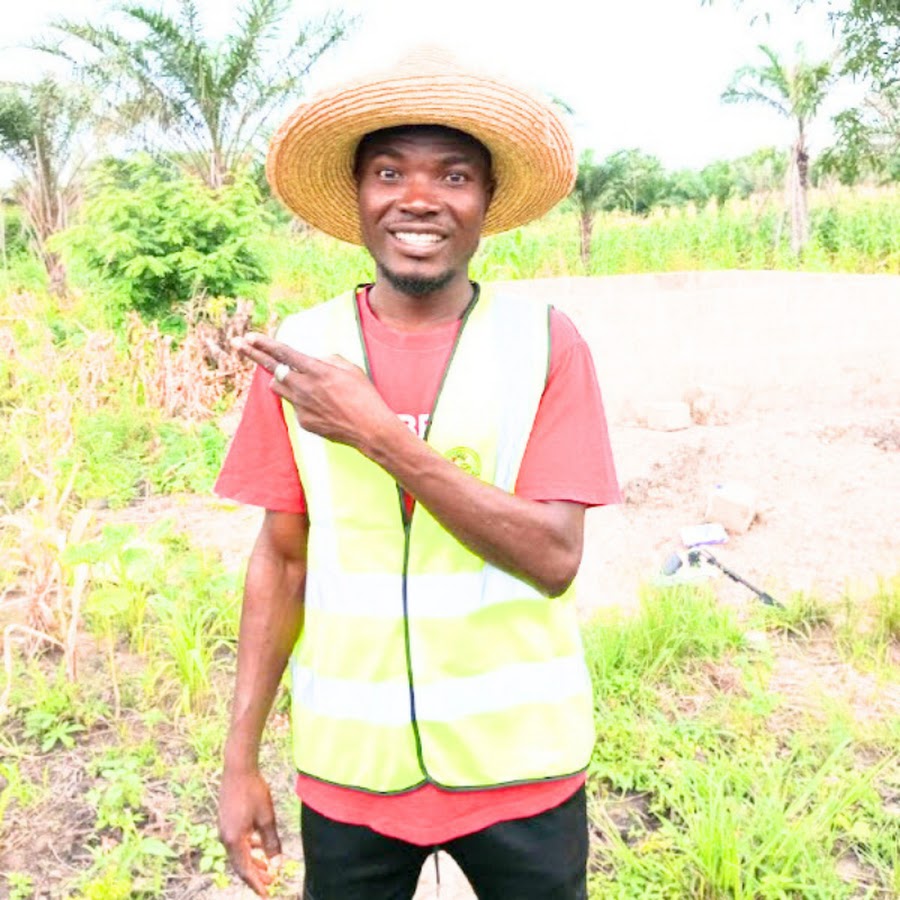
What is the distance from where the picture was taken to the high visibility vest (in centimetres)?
125

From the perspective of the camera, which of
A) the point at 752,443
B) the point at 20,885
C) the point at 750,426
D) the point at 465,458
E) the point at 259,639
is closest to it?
the point at 465,458

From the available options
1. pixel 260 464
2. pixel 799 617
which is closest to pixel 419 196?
pixel 260 464

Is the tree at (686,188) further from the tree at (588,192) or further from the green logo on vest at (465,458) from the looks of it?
the green logo on vest at (465,458)

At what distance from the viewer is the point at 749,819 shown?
2.31 meters

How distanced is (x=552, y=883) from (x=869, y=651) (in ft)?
7.47

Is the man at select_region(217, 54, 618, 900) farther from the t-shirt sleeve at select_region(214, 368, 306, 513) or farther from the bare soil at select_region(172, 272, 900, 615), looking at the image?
the bare soil at select_region(172, 272, 900, 615)

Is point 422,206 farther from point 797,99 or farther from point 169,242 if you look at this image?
point 797,99

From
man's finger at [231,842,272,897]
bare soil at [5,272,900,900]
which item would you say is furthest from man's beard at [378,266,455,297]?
bare soil at [5,272,900,900]

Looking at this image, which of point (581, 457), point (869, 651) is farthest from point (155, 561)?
point (581, 457)

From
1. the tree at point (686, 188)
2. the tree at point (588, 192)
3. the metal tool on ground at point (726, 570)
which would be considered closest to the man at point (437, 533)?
the metal tool on ground at point (726, 570)

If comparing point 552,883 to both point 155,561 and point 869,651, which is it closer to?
point 869,651

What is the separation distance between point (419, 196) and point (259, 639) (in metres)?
0.64

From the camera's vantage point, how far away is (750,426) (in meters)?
6.66

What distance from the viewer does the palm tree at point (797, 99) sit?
12773 mm
